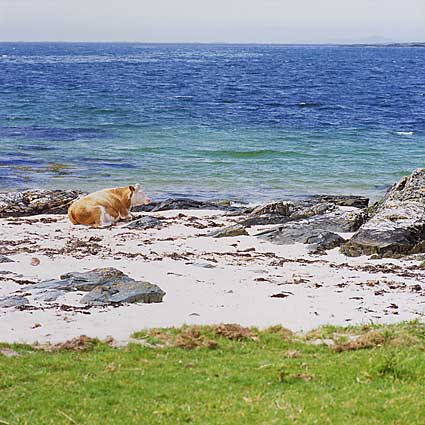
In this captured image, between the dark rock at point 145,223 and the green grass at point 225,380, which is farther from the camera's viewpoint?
the dark rock at point 145,223

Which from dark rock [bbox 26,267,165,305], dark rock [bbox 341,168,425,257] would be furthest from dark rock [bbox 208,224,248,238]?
dark rock [bbox 26,267,165,305]

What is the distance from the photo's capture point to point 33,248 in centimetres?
1886

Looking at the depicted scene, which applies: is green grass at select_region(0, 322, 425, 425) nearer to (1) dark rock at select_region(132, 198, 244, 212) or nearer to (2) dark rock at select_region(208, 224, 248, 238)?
(2) dark rock at select_region(208, 224, 248, 238)

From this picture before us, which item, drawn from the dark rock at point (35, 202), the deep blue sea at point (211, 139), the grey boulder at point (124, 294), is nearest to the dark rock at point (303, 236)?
the grey boulder at point (124, 294)

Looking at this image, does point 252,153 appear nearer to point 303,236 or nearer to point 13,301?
point 303,236

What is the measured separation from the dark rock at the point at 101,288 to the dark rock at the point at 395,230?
566 cm

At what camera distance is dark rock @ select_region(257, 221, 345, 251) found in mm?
19203

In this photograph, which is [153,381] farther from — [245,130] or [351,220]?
[245,130]

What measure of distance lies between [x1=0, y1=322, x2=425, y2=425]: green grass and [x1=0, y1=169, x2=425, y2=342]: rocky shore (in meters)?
1.14

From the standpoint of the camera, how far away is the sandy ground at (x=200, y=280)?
13.1 metres

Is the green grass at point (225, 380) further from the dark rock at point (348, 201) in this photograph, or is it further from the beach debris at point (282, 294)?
the dark rock at point (348, 201)

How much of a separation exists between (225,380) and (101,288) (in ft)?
17.6

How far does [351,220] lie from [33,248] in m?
8.27

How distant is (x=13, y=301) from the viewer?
1383 centimetres
